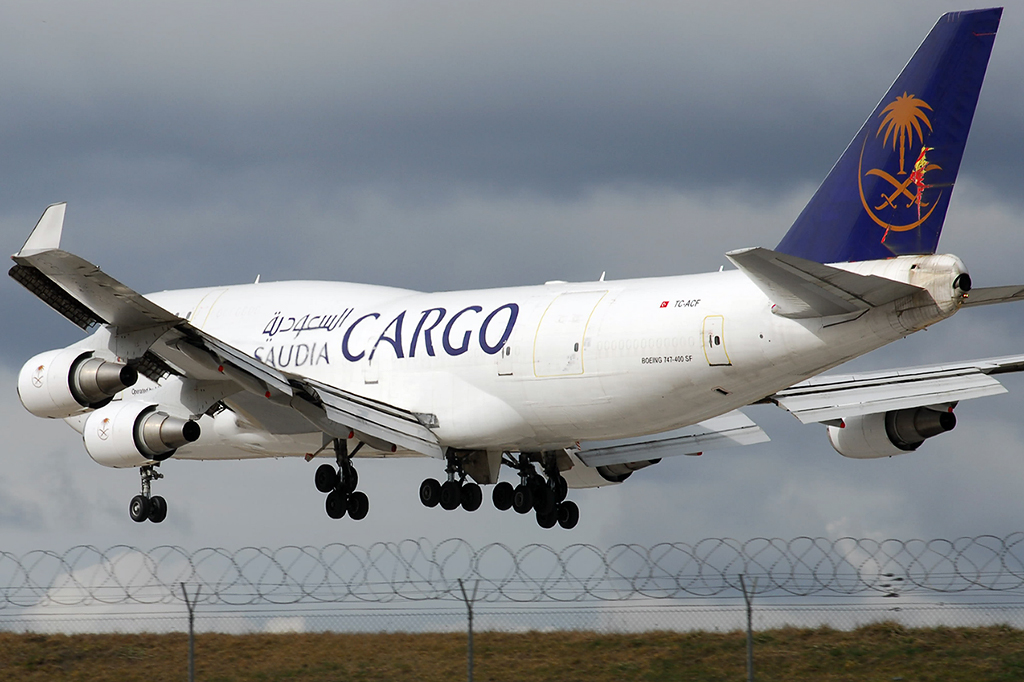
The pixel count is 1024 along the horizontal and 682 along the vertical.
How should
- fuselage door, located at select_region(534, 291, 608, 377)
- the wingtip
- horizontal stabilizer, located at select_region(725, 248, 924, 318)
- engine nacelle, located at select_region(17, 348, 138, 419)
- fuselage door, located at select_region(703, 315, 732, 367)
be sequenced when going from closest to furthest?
1. horizontal stabilizer, located at select_region(725, 248, 924, 318)
2. the wingtip
3. fuselage door, located at select_region(703, 315, 732, 367)
4. engine nacelle, located at select_region(17, 348, 138, 419)
5. fuselage door, located at select_region(534, 291, 608, 377)

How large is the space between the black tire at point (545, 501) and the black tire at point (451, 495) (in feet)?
5.92

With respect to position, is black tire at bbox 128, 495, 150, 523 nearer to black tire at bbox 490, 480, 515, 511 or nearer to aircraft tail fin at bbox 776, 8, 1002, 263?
black tire at bbox 490, 480, 515, 511

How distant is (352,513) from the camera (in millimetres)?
27672

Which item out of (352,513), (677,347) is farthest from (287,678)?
(677,347)

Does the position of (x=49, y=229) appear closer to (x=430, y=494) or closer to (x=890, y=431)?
(x=430, y=494)

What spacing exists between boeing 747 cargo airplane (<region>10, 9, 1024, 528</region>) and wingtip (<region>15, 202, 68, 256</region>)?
0.03 m

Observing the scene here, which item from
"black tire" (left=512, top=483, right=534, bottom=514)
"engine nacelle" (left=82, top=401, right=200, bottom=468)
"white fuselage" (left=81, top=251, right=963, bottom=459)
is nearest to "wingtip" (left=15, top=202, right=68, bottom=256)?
"engine nacelle" (left=82, top=401, right=200, bottom=468)

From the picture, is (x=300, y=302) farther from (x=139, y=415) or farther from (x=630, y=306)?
(x=630, y=306)

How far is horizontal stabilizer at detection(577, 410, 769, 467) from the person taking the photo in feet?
93.6

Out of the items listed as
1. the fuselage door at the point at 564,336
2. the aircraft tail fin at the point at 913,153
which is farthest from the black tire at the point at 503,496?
the aircraft tail fin at the point at 913,153

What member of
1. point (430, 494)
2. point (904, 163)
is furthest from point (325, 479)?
point (904, 163)

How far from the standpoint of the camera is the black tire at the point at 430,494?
27.1 meters

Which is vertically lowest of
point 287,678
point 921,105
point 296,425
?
point 287,678

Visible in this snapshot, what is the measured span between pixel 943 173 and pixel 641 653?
9.02 metres
